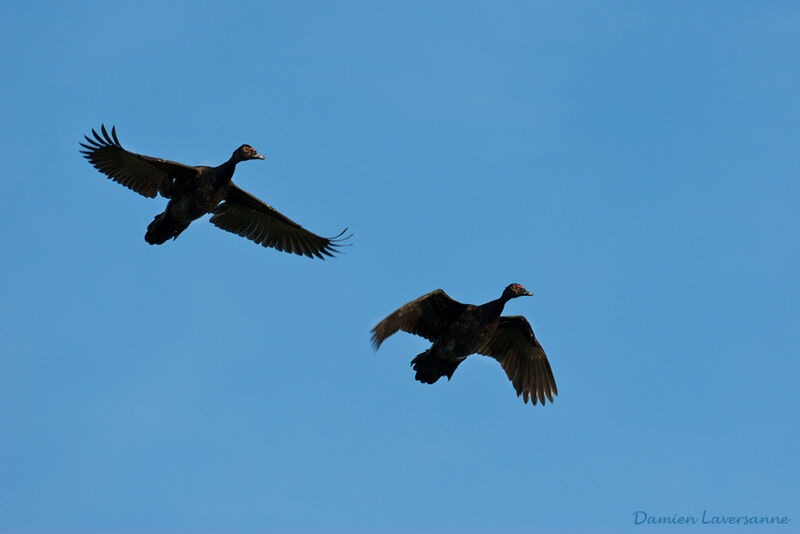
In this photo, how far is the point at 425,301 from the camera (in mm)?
14852

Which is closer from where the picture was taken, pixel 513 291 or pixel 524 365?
pixel 513 291

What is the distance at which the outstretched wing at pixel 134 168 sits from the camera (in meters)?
16.5

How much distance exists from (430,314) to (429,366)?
30.2 inches

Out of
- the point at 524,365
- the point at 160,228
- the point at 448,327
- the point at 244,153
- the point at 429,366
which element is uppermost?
the point at 244,153

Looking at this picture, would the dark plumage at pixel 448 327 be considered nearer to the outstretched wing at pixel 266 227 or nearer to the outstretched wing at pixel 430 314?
the outstretched wing at pixel 430 314

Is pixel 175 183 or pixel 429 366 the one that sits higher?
pixel 175 183

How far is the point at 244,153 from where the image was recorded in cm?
1678

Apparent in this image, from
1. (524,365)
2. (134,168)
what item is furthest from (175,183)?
(524,365)

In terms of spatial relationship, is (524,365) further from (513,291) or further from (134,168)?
(134,168)

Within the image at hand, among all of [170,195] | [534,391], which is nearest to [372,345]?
[534,391]

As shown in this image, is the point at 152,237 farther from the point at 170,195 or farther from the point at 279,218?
the point at 279,218

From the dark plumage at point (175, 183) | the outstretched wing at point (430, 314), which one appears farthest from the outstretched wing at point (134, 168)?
the outstretched wing at point (430, 314)

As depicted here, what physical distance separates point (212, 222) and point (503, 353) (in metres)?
5.68

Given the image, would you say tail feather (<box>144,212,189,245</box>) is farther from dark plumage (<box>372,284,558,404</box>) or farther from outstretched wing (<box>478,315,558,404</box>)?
outstretched wing (<box>478,315,558,404</box>)
